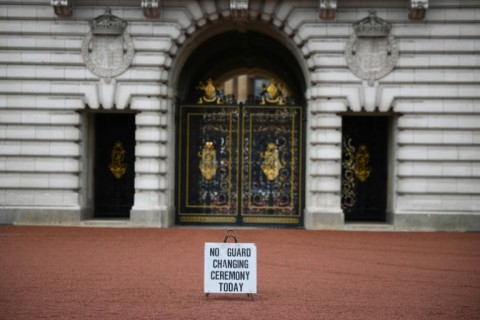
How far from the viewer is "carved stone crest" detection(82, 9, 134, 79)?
23.7 m

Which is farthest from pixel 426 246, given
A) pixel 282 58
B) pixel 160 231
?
pixel 282 58

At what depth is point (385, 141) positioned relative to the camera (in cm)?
2567

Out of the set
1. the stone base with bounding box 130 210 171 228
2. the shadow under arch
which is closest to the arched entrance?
the shadow under arch

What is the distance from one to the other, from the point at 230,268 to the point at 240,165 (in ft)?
47.0

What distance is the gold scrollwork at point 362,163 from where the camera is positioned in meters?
25.8

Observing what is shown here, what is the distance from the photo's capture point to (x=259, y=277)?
13.9 m

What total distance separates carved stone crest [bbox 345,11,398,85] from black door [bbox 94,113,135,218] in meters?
7.67

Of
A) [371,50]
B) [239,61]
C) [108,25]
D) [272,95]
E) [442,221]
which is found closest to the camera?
[442,221]

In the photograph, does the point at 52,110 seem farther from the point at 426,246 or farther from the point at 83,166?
the point at 426,246

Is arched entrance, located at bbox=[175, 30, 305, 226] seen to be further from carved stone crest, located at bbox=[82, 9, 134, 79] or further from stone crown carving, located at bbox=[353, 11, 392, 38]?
stone crown carving, located at bbox=[353, 11, 392, 38]

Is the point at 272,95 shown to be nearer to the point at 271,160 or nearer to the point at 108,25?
the point at 271,160

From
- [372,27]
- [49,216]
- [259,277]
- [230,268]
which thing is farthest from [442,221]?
[230,268]

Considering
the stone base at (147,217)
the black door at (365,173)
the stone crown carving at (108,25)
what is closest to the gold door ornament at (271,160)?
the black door at (365,173)

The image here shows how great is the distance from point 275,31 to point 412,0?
4298mm
